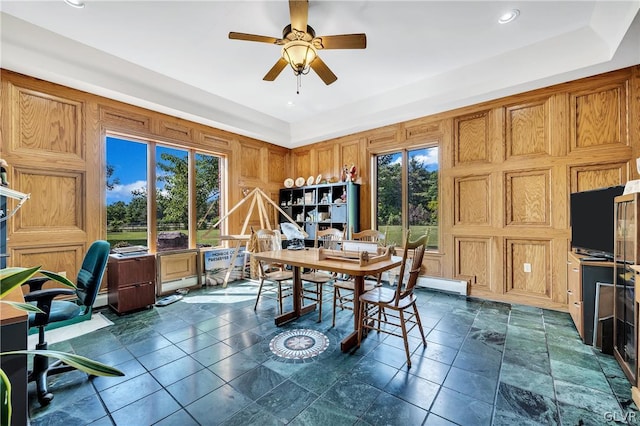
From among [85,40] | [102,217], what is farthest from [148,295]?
[85,40]

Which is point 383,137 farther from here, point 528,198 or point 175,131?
point 175,131

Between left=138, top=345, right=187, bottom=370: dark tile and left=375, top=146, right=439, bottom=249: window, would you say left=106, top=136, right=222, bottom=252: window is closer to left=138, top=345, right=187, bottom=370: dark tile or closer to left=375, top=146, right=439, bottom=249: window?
left=138, top=345, right=187, bottom=370: dark tile

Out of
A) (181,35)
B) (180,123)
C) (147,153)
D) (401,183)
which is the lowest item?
(401,183)

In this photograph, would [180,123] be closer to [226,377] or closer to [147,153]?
[147,153]

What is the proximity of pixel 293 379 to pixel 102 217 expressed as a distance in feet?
11.7

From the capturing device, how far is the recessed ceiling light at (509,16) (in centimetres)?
274

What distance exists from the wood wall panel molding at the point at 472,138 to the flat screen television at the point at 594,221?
134 centimetres

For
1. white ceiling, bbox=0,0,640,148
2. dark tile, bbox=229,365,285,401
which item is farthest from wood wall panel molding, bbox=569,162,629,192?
dark tile, bbox=229,365,285,401

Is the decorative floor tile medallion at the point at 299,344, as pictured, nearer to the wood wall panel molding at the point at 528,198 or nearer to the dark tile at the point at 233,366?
the dark tile at the point at 233,366

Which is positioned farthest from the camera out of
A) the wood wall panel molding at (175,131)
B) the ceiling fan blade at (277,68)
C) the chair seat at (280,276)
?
the wood wall panel molding at (175,131)

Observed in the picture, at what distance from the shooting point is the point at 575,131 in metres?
3.41

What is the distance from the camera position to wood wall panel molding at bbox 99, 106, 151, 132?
152 inches

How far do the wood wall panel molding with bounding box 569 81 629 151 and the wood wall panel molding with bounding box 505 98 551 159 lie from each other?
257 millimetres

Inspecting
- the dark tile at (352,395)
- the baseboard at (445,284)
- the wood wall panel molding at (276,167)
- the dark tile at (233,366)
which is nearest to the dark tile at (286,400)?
the dark tile at (352,395)
